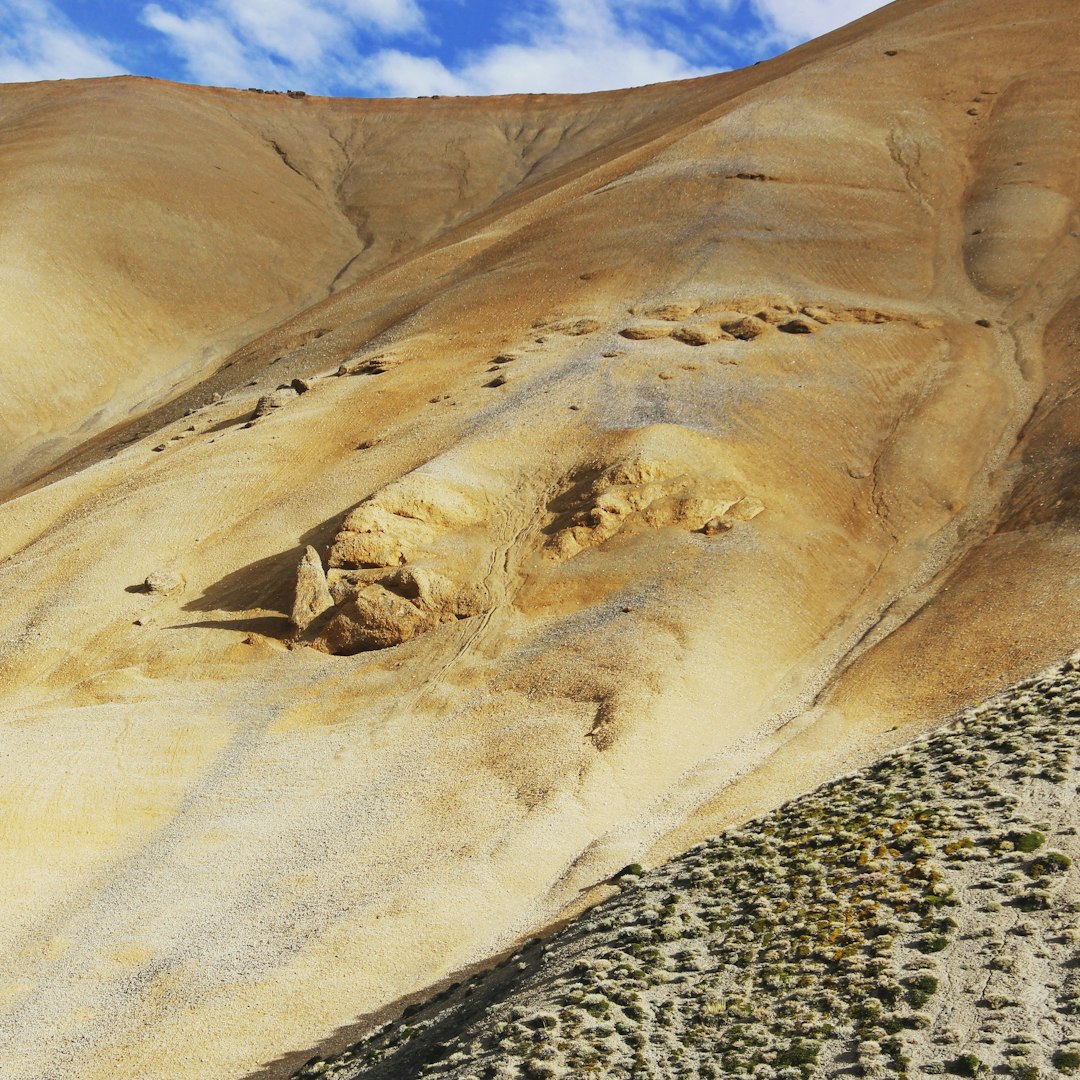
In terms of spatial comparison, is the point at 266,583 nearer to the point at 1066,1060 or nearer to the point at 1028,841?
the point at 1028,841

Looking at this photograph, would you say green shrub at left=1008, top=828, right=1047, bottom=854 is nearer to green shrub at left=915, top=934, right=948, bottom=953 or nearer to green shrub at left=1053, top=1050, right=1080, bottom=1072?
green shrub at left=915, top=934, right=948, bottom=953

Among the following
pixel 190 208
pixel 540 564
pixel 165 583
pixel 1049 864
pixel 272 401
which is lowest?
pixel 1049 864

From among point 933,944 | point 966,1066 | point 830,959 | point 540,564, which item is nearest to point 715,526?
point 540,564

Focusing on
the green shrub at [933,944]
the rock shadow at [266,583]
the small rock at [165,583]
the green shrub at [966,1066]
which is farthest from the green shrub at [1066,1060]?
the small rock at [165,583]

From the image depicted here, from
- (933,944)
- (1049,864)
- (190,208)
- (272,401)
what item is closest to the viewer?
(933,944)

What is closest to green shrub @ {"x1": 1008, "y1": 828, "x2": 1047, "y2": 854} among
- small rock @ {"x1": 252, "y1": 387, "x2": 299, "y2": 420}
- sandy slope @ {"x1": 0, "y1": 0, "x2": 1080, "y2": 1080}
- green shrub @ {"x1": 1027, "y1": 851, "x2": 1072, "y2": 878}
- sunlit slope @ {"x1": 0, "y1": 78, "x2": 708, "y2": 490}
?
green shrub @ {"x1": 1027, "y1": 851, "x2": 1072, "y2": 878}
